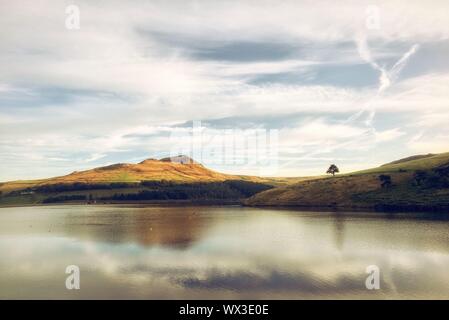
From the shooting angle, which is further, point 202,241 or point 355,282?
point 202,241

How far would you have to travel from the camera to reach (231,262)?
229 feet

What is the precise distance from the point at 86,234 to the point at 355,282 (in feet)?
280

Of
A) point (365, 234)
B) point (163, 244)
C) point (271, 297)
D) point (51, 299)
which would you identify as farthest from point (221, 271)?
point (365, 234)

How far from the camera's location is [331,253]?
76125 mm

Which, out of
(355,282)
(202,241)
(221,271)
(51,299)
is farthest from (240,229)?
(51,299)

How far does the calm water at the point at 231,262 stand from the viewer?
51406 mm

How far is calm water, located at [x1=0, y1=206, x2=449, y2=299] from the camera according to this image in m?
51.4
